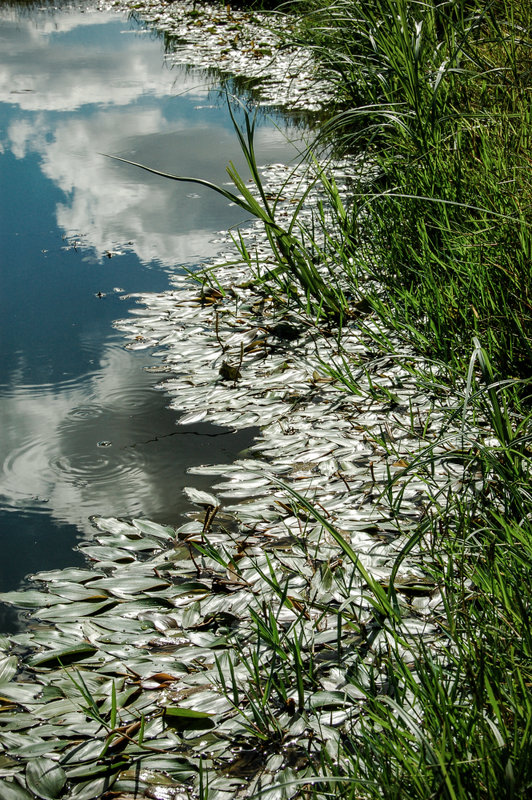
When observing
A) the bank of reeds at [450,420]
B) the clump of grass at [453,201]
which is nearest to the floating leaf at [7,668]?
the bank of reeds at [450,420]

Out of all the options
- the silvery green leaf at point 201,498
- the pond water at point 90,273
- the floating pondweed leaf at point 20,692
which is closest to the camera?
the floating pondweed leaf at point 20,692

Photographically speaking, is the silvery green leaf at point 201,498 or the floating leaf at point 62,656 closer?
the floating leaf at point 62,656

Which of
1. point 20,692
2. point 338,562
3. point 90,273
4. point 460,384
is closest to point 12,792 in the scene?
point 20,692

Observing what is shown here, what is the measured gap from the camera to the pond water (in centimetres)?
258

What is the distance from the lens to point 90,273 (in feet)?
13.9

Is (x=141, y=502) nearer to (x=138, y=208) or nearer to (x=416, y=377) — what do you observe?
(x=416, y=377)

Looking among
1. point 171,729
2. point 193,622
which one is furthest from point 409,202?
point 171,729

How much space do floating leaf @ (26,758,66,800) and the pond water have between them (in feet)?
2.32

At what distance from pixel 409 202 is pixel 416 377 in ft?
3.03

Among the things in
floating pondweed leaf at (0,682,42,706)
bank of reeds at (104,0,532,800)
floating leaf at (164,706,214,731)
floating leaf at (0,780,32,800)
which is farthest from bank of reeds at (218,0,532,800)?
floating pondweed leaf at (0,682,42,706)

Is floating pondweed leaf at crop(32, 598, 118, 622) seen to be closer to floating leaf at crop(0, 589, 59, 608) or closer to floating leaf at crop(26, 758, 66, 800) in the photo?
floating leaf at crop(0, 589, 59, 608)

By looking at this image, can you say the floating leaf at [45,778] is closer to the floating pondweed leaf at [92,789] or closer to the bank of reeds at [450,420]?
the floating pondweed leaf at [92,789]

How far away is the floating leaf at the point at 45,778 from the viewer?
4.92 ft

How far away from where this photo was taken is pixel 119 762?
155cm
